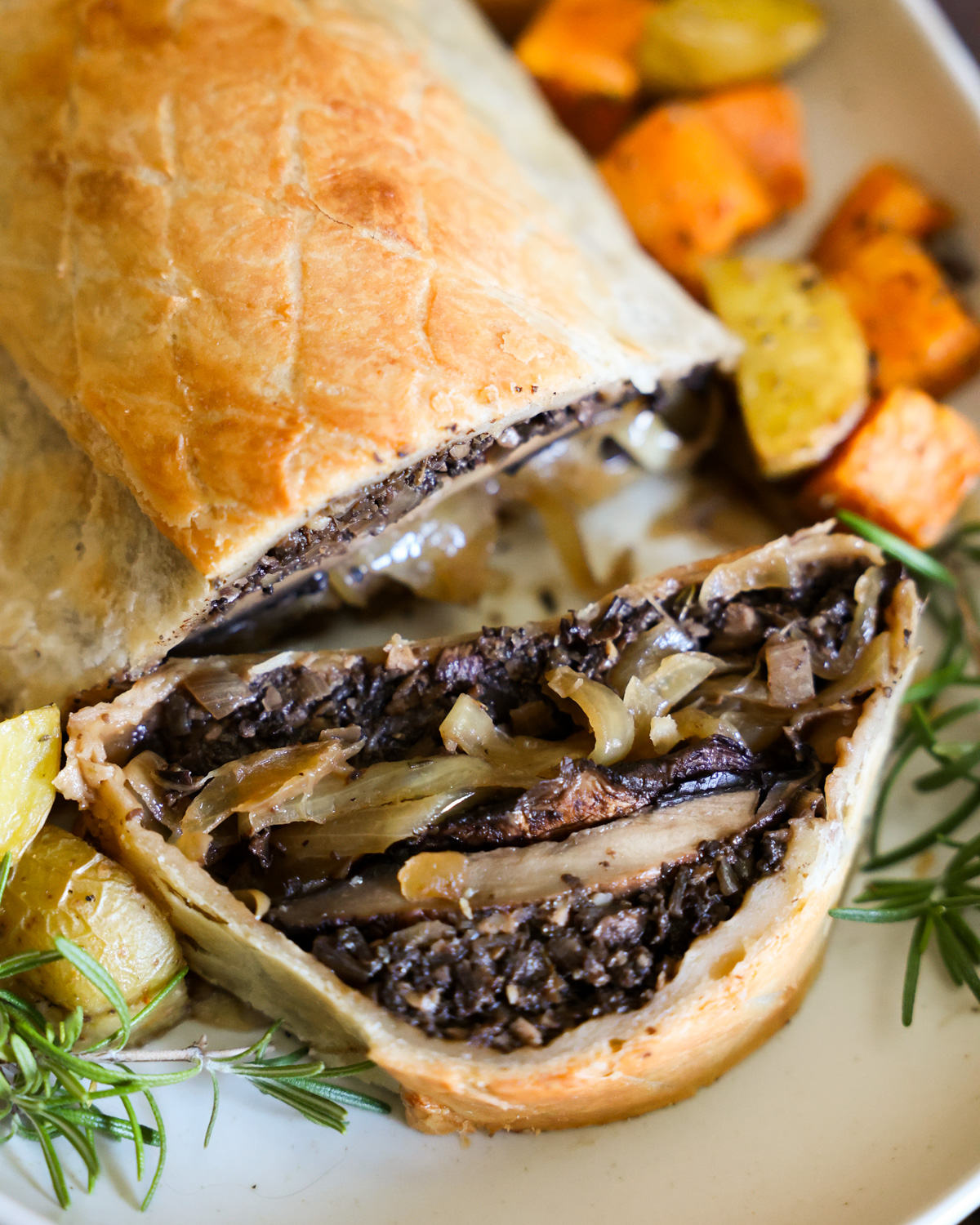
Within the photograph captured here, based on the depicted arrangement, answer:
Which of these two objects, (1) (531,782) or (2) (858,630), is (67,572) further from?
(2) (858,630)

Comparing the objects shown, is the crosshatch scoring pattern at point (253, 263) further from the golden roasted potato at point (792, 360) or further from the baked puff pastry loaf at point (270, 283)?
the golden roasted potato at point (792, 360)

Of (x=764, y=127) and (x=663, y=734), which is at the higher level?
(x=764, y=127)

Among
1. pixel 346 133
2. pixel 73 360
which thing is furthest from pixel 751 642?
pixel 73 360

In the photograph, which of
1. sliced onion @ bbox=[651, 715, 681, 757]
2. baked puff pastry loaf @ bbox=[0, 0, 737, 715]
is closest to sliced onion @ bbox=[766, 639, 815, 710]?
sliced onion @ bbox=[651, 715, 681, 757]

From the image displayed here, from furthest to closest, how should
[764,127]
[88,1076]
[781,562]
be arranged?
[764,127] → [781,562] → [88,1076]

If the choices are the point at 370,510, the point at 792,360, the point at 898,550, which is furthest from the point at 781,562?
the point at 370,510

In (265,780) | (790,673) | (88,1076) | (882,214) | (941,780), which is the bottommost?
(88,1076)

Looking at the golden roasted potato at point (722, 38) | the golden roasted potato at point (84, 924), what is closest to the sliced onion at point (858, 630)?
the golden roasted potato at point (84, 924)

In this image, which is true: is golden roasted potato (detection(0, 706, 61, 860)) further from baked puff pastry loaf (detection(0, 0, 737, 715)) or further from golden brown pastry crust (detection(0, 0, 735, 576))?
golden brown pastry crust (detection(0, 0, 735, 576))
